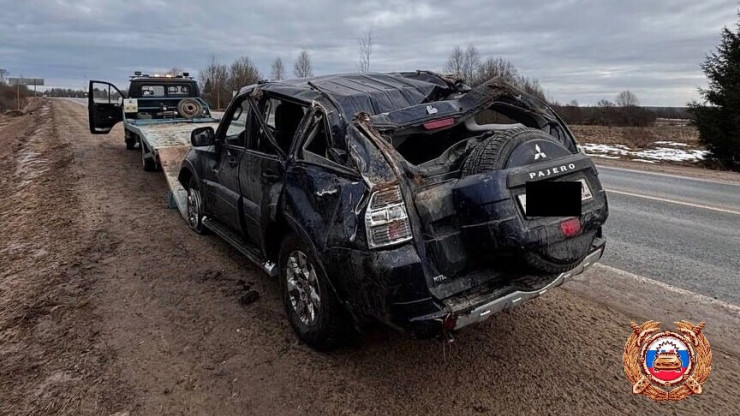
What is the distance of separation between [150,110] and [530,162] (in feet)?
40.3

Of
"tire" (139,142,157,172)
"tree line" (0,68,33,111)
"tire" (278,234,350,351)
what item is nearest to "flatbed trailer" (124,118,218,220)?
"tire" (139,142,157,172)

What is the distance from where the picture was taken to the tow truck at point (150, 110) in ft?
32.5

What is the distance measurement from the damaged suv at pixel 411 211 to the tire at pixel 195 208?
2022 mm

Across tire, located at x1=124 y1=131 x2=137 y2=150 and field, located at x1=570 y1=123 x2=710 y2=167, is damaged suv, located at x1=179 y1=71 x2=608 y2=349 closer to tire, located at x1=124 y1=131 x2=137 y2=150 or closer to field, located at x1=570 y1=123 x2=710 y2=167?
tire, located at x1=124 y1=131 x2=137 y2=150

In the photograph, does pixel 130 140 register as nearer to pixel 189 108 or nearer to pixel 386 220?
pixel 189 108

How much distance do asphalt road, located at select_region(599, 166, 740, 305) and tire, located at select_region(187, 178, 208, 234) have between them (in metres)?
4.45

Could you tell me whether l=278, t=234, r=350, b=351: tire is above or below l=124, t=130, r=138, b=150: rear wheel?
below

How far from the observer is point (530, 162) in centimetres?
277

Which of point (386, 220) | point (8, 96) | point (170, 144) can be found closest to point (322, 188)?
point (386, 220)

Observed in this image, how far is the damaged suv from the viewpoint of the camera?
2543 millimetres

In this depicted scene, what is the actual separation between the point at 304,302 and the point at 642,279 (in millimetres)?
3126

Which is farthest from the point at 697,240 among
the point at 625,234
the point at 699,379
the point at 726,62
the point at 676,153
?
the point at 676,153

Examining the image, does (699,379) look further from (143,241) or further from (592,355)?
(143,241)

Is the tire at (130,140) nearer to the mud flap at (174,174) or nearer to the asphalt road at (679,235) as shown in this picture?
the mud flap at (174,174)
